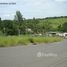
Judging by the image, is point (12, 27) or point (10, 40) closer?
point (10, 40)

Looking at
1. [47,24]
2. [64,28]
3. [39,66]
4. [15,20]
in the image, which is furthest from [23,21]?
[39,66]

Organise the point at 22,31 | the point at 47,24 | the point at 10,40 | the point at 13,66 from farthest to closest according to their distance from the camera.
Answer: the point at 47,24 < the point at 22,31 < the point at 10,40 < the point at 13,66

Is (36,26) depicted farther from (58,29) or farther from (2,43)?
(2,43)

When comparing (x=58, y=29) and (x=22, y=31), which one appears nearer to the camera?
(x=22, y=31)

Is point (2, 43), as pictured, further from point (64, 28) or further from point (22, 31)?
point (64, 28)

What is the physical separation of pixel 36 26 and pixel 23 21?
5.61 m

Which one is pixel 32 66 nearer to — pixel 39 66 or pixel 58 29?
pixel 39 66

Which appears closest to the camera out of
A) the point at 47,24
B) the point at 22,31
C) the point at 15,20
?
the point at 22,31

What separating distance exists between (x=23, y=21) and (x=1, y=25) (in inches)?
661

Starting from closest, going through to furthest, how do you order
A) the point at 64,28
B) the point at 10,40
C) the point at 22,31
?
the point at 10,40, the point at 22,31, the point at 64,28

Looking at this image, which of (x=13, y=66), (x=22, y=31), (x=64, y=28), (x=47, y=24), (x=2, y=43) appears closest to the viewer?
(x=13, y=66)

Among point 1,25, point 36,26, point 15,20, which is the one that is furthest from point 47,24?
point 1,25

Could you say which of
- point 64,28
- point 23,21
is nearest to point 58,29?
point 64,28

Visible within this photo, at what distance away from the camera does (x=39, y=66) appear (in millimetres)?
13031
